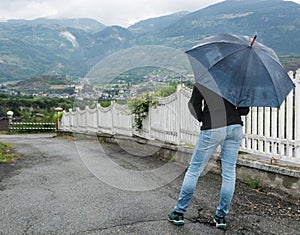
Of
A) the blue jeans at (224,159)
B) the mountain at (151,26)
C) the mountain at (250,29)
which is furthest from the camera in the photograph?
the mountain at (151,26)

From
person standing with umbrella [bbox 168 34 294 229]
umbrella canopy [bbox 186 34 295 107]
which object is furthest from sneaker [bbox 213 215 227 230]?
umbrella canopy [bbox 186 34 295 107]

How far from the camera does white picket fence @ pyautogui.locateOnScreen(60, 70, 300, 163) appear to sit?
16.4 feet

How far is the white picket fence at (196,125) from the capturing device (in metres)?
4.99

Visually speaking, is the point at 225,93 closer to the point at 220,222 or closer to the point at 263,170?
the point at 220,222

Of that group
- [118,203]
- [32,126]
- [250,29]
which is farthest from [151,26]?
[118,203]

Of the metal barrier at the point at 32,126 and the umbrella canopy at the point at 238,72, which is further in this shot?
the metal barrier at the point at 32,126

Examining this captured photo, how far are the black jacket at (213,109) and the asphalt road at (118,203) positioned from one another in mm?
1101

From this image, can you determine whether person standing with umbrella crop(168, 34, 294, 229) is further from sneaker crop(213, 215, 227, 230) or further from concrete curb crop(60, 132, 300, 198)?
concrete curb crop(60, 132, 300, 198)

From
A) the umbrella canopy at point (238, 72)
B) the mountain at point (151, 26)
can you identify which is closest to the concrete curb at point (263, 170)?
the umbrella canopy at point (238, 72)

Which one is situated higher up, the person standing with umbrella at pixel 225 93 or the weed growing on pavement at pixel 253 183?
the person standing with umbrella at pixel 225 93

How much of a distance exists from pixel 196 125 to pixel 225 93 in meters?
3.52

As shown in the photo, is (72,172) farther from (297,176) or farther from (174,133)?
(297,176)

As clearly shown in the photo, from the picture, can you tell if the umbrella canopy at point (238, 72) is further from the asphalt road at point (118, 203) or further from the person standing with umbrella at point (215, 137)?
the asphalt road at point (118, 203)

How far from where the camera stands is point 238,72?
11.8ft
